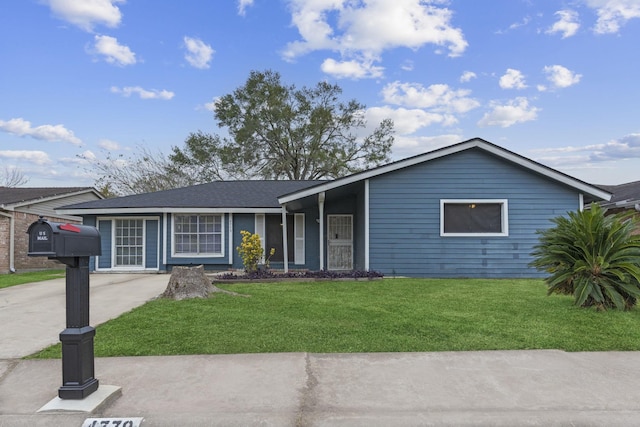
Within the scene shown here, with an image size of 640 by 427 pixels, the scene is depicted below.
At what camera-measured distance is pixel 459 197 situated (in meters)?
12.5

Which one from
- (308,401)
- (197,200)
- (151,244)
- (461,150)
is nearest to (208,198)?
(197,200)

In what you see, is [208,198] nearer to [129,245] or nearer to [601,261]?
[129,245]

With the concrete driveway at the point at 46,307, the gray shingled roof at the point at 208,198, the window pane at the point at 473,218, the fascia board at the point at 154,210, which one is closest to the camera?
the concrete driveway at the point at 46,307

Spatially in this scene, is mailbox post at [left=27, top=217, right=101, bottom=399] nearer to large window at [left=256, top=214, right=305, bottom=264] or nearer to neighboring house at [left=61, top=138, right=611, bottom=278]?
neighboring house at [left=61, top=138, right=611, bottom=278]

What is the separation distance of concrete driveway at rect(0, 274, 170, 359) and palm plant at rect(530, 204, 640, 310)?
25.4ft

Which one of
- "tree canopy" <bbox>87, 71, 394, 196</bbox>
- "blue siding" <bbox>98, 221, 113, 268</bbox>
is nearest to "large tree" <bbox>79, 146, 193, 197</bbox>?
"tree canopy" <bbox>87, 71, 394, 196</bbox>

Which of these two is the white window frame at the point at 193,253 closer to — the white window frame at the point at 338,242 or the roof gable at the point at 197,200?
the roof gable at the point at 197,200

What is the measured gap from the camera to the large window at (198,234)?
15602mm

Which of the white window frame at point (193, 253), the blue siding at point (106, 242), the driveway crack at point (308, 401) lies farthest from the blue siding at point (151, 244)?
the driveway crack at point (308, 401)

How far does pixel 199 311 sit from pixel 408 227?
7.19 meters

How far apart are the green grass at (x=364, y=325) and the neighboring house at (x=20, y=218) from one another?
11999 millimetres

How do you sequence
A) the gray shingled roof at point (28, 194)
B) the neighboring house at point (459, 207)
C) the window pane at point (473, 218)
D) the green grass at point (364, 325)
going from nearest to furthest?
1. the green grass at point (364, 325)
2. the neighboring house at point (459, 207)
3. the window pane at point (473, 218)
4. the gray shingled roof at point (28, 194)

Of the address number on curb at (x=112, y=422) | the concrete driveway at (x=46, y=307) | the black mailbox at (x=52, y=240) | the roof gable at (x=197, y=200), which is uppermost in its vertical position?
the roof gable at (x=197, y=200)

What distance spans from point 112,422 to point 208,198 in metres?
13.5
